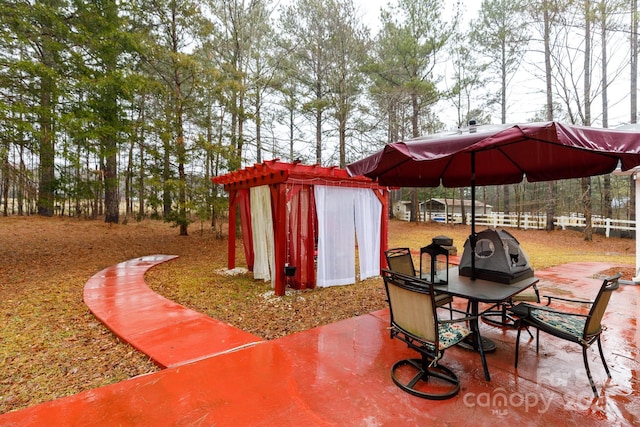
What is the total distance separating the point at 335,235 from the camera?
5582mm

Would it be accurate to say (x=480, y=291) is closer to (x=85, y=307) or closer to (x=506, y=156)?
(x=506, y=156)

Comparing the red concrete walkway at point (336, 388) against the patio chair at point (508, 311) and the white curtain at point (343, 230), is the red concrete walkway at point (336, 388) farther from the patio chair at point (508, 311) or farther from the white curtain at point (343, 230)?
the white curtain at point (343, 230)

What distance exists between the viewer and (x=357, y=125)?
42.7ft

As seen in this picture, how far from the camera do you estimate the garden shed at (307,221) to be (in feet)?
16.3

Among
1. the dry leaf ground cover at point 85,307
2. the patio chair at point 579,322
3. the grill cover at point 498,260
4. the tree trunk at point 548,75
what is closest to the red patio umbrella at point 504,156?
the grill cover at point 498,260

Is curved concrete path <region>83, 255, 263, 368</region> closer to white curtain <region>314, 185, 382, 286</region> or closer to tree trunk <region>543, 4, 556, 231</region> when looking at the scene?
white curtain <region>314, 185, 382, 286</region>

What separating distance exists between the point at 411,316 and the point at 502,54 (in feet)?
56.3

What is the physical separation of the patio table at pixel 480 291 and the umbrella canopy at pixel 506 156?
42.5 inches

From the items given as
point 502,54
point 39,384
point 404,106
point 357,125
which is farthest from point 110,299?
point 502,54

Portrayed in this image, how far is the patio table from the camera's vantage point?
2410 millimetres

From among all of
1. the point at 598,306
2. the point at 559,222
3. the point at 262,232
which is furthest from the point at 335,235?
the point at 559,222

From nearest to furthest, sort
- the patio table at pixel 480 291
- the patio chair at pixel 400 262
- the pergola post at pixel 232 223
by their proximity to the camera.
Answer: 1. the patio table at pixel 480 291
2. the patio chair at pixel 400 262
3. the pergola post at pixel 232 223

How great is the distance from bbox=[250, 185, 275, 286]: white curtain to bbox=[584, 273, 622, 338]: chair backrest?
438 centimetres

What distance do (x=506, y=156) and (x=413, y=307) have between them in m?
2.56
